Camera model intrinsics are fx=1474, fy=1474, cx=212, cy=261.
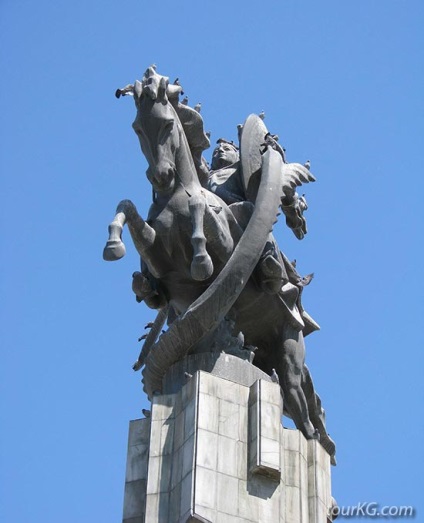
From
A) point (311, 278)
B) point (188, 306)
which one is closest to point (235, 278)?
point (188, 306)

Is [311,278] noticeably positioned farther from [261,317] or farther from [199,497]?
[199,497]

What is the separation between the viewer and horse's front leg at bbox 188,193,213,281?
66.8 feet

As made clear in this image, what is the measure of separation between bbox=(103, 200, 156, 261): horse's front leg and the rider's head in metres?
4.05

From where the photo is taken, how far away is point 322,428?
74.3 ft

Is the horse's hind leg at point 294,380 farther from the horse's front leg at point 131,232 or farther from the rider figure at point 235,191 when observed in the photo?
the horse's front leg at point 131,232

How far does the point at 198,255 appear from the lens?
802 inches

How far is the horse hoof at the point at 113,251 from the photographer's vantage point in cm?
2002

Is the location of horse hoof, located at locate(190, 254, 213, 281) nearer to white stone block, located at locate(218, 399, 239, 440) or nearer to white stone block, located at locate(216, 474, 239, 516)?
white stone block, located at locate(218, 399, 239, 440)

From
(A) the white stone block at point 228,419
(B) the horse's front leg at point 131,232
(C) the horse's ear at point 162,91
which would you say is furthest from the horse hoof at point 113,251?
(C) the horse's ear at point 162,91

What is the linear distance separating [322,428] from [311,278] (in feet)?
7.67

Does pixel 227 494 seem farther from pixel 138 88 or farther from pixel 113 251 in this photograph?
pixel 138 88

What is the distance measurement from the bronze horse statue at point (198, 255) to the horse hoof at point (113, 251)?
0.01m

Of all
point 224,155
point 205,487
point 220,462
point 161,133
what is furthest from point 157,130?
point 205,487

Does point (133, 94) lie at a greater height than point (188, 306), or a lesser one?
greater
